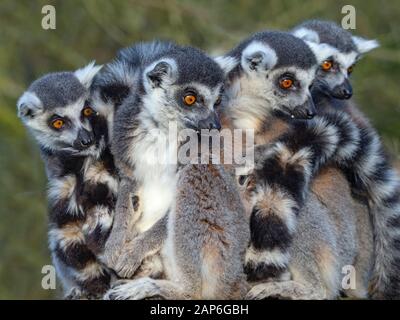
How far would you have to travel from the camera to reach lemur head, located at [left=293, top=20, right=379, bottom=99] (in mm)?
6898

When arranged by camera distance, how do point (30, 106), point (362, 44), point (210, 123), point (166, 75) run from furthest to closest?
point (362, 44)
point (30, 106)
point (166, 75)
point (210, 123)

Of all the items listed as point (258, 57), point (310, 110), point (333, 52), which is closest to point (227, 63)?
point (258, 57)

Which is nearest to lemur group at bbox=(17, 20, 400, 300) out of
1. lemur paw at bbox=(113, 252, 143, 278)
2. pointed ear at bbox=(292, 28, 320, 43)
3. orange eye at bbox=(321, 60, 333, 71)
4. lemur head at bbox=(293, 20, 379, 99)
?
lemur paw at bbox=(113, 252, 143, 278)

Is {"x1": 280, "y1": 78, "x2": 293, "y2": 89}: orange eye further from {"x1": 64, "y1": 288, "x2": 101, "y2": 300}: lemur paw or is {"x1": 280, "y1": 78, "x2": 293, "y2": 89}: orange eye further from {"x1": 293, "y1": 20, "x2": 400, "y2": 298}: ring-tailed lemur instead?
{"x1": 64, "y1": 288, "x2": 101, "y2": 300}: lemur paw

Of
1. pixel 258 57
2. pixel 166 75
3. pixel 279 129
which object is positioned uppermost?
pixel 258 57

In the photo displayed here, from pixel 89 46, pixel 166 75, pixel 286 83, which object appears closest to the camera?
pixel 166 75

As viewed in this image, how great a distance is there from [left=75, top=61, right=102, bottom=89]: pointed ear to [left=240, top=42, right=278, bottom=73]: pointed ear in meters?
1.16

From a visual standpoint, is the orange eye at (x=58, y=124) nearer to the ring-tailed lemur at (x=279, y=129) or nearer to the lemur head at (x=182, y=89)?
the lemur head at (x=182, y=89)

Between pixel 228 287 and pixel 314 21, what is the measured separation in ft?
9.92

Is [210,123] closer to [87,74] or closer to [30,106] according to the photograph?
[87,74]

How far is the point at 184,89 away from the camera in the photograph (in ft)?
20.2

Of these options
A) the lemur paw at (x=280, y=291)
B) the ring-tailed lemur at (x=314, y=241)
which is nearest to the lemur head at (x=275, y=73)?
the ring-tailed lemur at (x=314, y=241)

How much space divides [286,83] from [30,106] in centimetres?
197

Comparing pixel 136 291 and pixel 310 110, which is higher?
pixel 310 110
